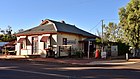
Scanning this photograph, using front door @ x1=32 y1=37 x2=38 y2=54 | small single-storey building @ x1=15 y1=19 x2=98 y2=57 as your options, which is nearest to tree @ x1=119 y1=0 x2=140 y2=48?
small single-storey building @ x1=15 y1=19 x2=98 y2=57

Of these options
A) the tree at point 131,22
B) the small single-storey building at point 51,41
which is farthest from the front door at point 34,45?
the tree at point 131,22

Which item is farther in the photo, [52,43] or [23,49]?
[23,49]

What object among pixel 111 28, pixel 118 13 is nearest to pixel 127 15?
pixel 118 13

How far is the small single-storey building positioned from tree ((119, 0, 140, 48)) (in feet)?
16.0

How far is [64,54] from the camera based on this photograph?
119ft

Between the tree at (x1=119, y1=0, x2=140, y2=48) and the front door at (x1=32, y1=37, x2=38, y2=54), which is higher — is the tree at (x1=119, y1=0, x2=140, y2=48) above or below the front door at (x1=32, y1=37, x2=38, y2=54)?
above

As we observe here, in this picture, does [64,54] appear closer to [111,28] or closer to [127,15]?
[127,15]

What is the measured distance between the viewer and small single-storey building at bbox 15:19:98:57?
35344mm

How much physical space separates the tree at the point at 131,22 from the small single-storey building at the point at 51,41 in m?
4.88

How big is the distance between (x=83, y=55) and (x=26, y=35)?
8695mm

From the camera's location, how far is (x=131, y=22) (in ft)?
112

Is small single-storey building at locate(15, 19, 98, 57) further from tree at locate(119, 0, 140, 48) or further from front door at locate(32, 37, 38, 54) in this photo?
tree at locate(119, 0, 140, 48)

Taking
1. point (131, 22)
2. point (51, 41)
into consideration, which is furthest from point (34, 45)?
point (131, 22)

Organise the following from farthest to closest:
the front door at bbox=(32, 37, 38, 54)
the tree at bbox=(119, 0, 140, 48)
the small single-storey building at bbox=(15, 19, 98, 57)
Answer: the front door at bbox=(32, 37, 38, 54) < the small single-storey building at bbox=(15, 19, 98, 57) < the tree at bbox=(119, 0, 140, 48)
